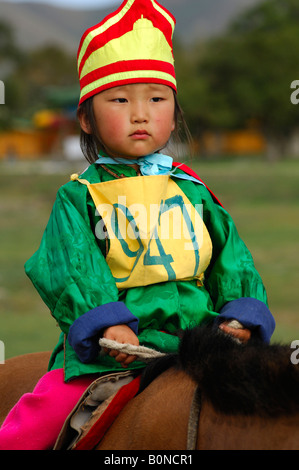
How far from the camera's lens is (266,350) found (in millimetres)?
1658

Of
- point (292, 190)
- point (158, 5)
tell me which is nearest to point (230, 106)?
point (292, 190)

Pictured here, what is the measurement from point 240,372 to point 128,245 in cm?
55

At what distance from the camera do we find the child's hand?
5.82 ft

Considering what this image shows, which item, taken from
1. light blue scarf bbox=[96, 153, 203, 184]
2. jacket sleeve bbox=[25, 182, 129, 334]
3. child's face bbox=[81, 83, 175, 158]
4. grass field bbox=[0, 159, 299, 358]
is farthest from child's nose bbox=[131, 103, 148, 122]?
grass field bbox=[0, 159, 299, 358]

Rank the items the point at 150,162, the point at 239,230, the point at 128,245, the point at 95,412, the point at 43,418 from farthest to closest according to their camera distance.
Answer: the point at 239,230, the point at 150,162, the point at 128,245, the point at 43,418, the point at 95,412

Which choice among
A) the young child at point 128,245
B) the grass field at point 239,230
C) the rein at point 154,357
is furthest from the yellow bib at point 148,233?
the grass field at point 239,230

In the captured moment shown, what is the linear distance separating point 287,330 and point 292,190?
13.6m

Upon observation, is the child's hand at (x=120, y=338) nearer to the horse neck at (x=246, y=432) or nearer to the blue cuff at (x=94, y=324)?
the blue cuff at (x=94, y=324)

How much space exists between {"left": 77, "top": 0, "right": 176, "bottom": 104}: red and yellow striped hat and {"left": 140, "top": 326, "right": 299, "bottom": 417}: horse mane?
2.47 ft

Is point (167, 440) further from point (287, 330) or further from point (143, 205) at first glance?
point (287, 330)

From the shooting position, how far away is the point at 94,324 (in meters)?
1.78

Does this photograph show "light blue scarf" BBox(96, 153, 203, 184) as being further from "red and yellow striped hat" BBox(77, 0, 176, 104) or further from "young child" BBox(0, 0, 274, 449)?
"red and yellow striped hat" BBox(77, 0, 176, 104)

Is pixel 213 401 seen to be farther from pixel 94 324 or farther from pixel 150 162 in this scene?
pixel 150 162

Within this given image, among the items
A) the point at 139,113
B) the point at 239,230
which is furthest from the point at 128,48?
the point at 239,230
